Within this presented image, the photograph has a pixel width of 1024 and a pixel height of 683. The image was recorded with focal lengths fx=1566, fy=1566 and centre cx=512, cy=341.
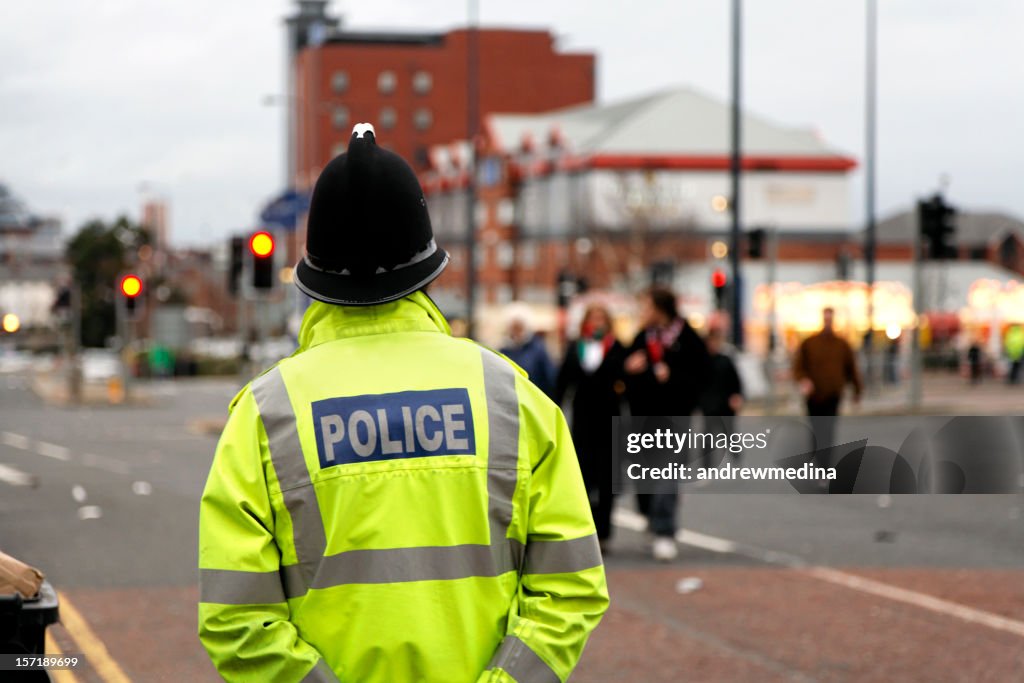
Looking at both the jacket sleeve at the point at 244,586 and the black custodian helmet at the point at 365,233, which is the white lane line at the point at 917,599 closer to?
the black custodian helmet at the point at 365,233

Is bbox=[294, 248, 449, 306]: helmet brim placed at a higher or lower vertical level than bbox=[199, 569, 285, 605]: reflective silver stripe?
higher

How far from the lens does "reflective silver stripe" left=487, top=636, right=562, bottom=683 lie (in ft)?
9.24

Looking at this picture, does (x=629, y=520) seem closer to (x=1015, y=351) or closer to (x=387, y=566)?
(x=387, y=566)

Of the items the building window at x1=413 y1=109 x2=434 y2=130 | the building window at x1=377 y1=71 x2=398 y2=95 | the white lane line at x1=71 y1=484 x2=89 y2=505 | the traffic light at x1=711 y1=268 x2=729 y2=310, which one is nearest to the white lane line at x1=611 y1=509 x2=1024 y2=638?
the white lane line at x1=71 y1=484 x2=89 y2=505

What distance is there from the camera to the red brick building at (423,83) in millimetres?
118812

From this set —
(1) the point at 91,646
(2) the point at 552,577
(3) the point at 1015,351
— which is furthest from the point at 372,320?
(3) the point at 1015,351

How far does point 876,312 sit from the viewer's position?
5384cm

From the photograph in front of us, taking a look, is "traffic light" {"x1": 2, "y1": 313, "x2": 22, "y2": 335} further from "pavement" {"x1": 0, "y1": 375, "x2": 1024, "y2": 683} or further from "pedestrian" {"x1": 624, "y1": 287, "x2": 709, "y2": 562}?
"pedestrian" {"x1": 624, "y1": 287, "x2": 709, "y2": 562}

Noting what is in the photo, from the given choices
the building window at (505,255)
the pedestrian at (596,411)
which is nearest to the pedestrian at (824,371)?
the pedestrian at (596,411)

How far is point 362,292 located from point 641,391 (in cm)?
861

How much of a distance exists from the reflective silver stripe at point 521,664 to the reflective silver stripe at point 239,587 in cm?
43

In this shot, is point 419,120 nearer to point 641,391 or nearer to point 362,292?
point 641,391

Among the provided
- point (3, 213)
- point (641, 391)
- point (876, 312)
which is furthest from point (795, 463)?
point (876, 312)

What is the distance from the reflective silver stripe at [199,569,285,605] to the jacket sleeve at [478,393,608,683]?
42 centimetres
